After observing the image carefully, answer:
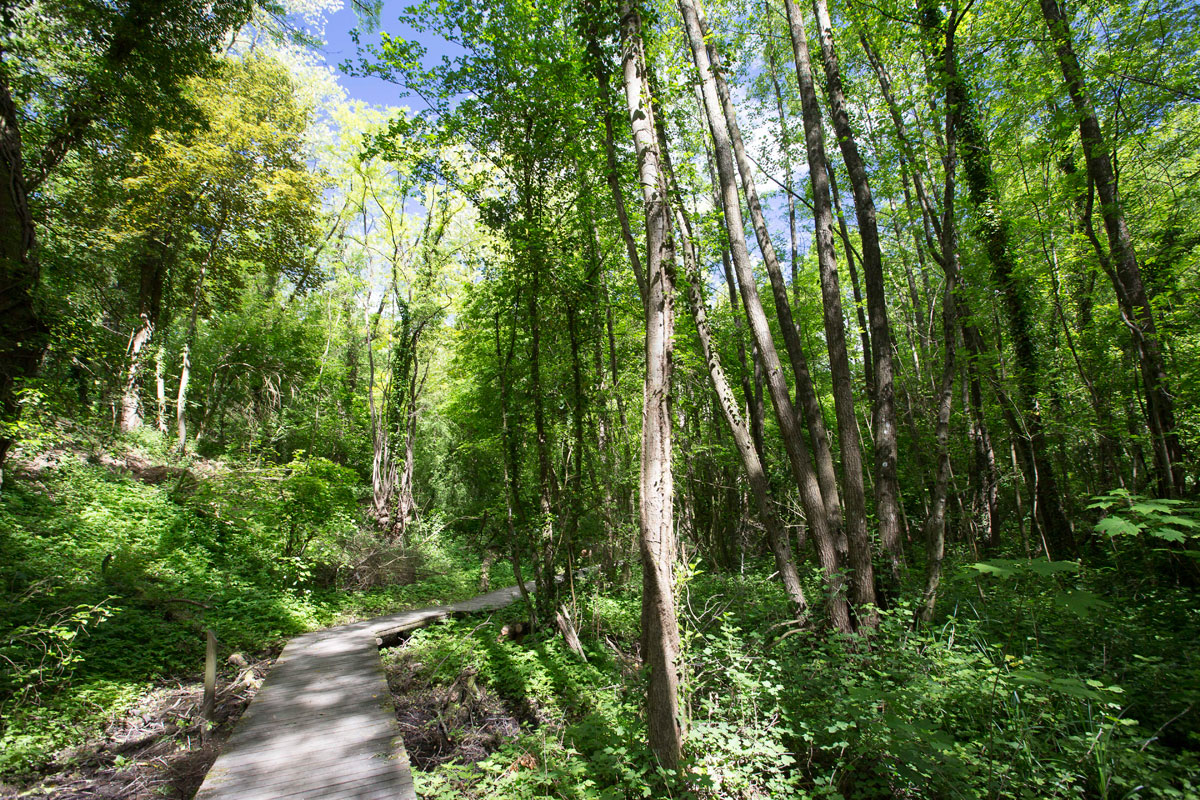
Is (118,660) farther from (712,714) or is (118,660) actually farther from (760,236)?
(760,236)

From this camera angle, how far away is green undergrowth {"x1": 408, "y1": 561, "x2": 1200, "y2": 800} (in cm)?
267

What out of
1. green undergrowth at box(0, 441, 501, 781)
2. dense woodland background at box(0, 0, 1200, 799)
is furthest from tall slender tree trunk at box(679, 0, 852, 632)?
green undergrowth at box(0, 441, 501, 781)

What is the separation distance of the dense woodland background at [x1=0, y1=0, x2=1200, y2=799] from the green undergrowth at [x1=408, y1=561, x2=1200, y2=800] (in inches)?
1.6

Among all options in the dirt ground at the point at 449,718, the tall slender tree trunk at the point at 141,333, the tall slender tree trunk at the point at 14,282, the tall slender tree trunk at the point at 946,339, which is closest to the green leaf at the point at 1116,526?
the tall slender tree trunk at the point at 946,339

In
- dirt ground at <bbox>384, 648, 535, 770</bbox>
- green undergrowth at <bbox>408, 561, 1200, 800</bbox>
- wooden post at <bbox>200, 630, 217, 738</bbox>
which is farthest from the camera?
dirt ground at <bbox>384, 648, 535, 770</bbox>

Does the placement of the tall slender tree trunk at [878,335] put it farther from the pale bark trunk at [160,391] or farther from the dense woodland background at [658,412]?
the pale bark trunk at [160,391]

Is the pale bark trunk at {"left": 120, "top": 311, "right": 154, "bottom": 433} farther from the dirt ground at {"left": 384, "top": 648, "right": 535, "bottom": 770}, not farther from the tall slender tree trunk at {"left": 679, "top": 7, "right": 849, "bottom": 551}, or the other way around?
the tall slender tree trunk at {"left": 679, "top": 7, "right": 849, "bottom": 551}

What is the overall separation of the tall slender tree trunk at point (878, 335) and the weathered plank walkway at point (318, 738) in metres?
5.25

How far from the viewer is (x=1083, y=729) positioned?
10.5 ft

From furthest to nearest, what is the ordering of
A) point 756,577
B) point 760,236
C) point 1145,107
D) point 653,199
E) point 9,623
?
point 756,577 < point 760,236 < point 1145,107 < point 9,623 < point 653,199

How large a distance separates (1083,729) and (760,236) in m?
5.77

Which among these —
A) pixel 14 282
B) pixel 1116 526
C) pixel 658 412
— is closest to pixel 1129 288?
pixel 1116 526

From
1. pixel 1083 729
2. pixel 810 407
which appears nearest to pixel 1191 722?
pixel 1083 729

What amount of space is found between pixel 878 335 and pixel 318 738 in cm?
709
